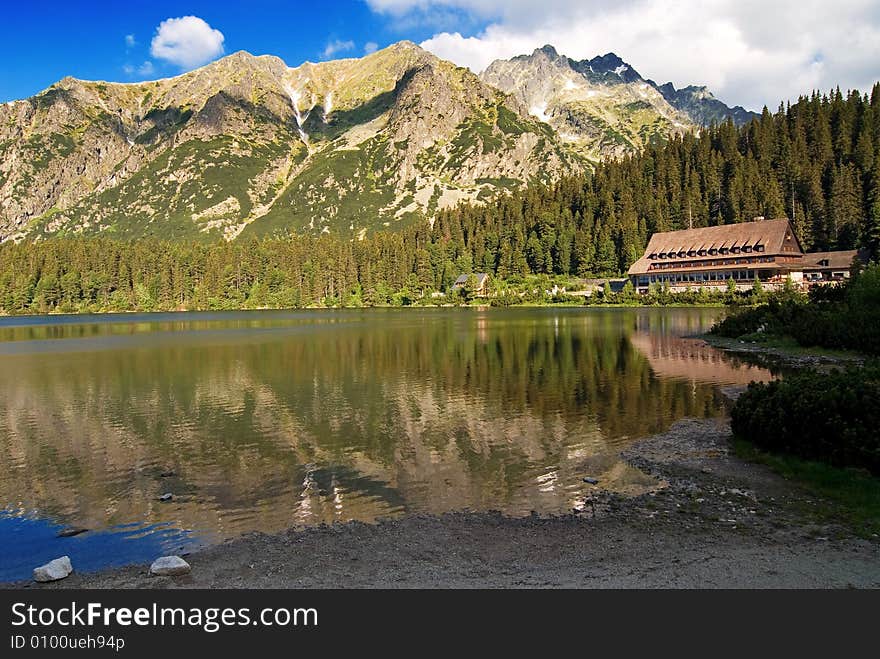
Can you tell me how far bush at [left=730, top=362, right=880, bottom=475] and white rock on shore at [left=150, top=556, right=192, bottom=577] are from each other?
18188 millimetres

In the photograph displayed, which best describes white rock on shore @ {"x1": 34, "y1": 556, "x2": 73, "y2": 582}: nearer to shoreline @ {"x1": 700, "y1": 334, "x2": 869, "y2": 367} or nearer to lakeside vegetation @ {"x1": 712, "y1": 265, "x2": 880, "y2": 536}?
lakeside vegetation @ {"x1": 712, "y1": 265, "x2": 880, "y2": 536}

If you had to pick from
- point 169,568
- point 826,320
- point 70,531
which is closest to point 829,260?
point 826,320

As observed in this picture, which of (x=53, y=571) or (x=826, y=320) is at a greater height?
(x=826, y=320)

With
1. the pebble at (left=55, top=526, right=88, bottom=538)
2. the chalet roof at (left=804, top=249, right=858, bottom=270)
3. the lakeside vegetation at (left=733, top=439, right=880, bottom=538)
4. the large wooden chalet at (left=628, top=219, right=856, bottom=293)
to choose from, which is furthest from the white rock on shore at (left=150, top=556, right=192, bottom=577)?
the chalet roof at (left=804, top=249, right=858, bottom=270)

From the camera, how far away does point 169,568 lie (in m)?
13.2

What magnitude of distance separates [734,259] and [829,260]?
19543 mm

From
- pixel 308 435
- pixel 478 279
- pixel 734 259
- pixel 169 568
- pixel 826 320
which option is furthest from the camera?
pixel 478 279

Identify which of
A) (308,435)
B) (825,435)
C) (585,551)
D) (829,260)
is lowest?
(308,435)

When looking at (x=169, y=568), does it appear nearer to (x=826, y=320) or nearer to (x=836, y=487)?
(x=836, y=487)

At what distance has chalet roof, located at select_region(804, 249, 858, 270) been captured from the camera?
13138 centimetres

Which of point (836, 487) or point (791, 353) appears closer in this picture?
point (836, 487)

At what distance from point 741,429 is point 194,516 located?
19.4 m

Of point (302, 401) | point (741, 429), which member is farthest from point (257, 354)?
point (741, 429)
